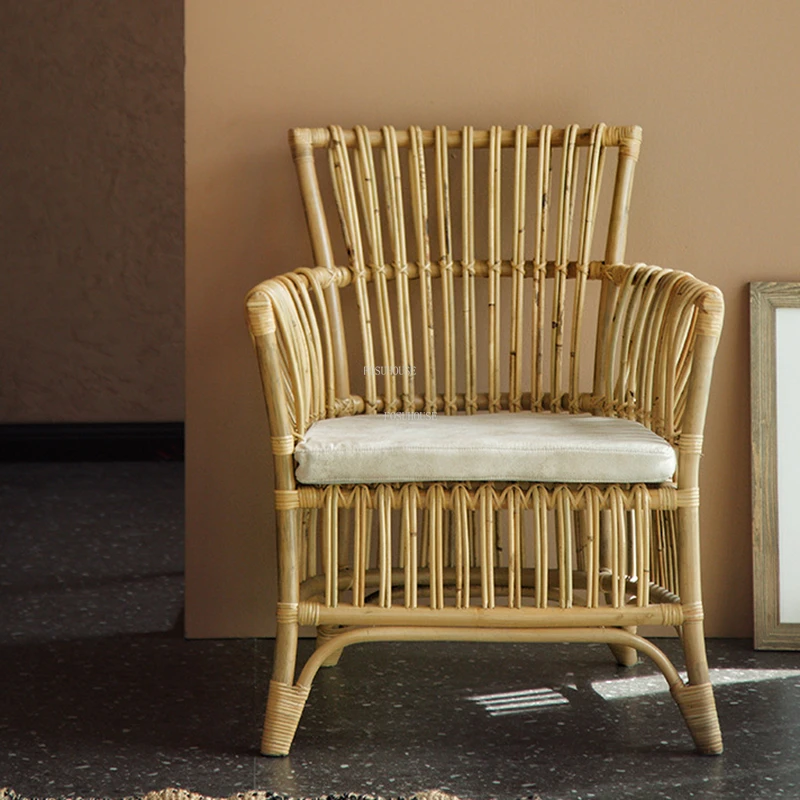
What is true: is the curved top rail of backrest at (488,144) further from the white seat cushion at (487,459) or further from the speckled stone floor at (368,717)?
the speckled stone floor at (368,717)

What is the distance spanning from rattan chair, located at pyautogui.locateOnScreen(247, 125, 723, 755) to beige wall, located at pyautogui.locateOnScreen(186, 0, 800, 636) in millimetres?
98

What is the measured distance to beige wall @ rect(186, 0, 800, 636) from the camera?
215 centimetres

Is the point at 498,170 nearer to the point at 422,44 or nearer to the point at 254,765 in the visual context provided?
the point at 422,44

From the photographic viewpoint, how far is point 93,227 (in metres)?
4.26

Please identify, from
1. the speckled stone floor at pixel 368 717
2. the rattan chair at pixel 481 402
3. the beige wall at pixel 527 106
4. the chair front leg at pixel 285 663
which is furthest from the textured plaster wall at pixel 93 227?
the chair front leg at pixel 285 663

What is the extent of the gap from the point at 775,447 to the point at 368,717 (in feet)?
3.05

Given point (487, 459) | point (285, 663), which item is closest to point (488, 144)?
point (487, 459)

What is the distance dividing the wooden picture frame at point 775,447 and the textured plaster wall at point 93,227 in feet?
8.59

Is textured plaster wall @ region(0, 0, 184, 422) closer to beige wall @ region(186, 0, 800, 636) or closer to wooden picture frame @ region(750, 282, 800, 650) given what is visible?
beige wall @ region(186, 0, 800, 636)

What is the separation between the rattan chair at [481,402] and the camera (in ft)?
5.26

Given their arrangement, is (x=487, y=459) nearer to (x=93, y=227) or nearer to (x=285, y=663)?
(x=285, y=663)

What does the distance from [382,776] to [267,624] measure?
69 centimetres

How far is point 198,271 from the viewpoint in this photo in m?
2.19

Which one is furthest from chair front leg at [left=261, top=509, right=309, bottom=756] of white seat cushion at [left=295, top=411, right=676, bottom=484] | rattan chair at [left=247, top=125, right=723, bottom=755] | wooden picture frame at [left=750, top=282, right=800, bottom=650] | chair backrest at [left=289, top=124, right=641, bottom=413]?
wooden picture frame at [left=750, top=282, right=800, bottom=650]
